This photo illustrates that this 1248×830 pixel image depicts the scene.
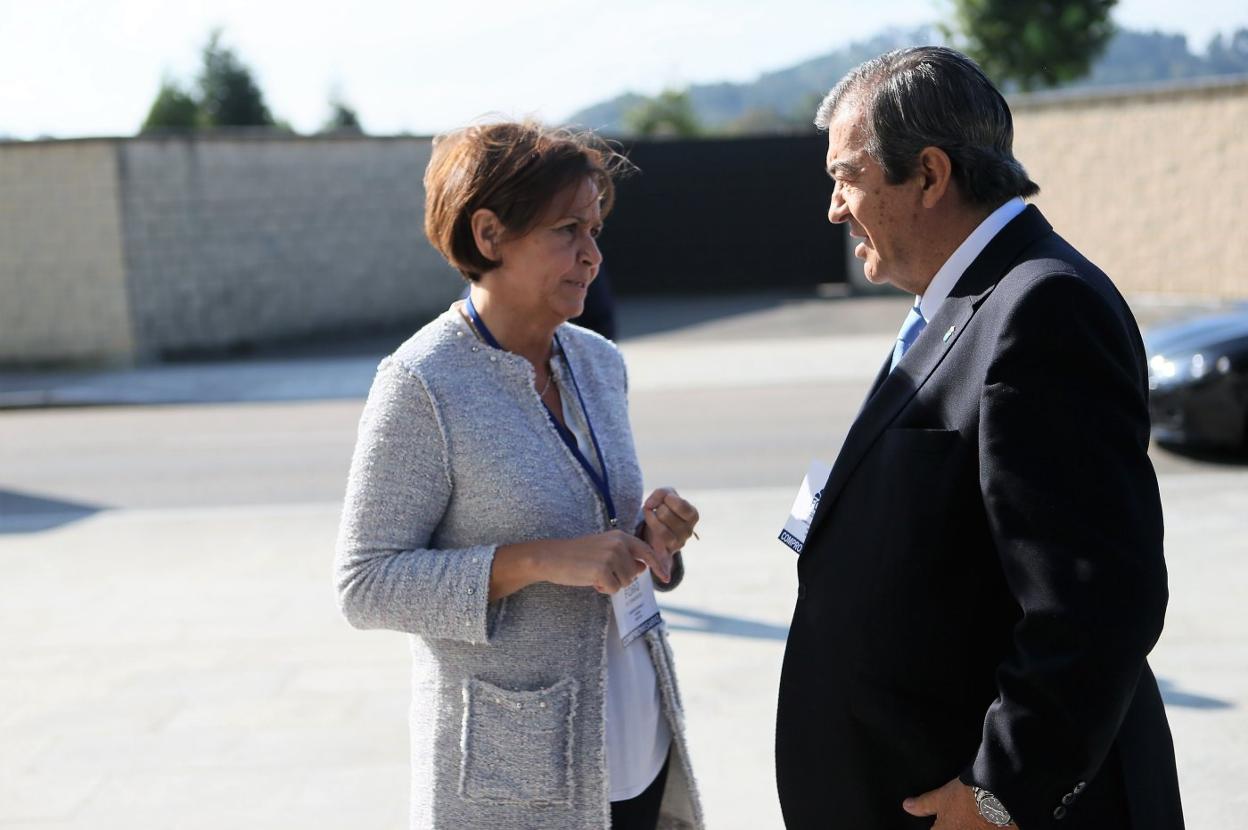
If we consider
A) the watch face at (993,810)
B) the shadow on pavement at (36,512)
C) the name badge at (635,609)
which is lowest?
the shadow on pavement at (36,512)

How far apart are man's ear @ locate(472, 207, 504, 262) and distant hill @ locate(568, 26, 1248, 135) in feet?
1.09

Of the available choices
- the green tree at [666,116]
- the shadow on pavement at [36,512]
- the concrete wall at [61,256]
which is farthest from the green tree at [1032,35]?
the shadow on pavement at [36,512]

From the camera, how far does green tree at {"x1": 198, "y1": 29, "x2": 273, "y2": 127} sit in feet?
123

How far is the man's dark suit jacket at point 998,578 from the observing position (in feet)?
5.83

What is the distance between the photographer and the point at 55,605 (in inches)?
259

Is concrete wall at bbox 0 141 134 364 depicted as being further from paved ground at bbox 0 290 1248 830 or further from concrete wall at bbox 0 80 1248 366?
paved ground at bbox 0 290 1248 830

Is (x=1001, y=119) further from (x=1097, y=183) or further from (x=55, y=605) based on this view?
(x=1097, y=183)

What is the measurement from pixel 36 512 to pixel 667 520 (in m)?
7.50

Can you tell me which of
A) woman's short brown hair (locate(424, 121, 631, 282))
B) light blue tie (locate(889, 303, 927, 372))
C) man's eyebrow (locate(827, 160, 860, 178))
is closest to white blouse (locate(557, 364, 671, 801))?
woman's short brown hair (locate(424, 121, 631, 282))

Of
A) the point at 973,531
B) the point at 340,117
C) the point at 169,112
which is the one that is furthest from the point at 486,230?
the point at 340,117

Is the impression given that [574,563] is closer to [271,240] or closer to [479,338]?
[479,338]

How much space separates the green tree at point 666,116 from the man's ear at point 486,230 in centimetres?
4315

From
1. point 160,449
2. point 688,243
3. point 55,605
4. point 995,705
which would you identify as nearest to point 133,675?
point 55,605

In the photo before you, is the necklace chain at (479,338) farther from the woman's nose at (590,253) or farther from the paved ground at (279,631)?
the paved ground at (279,631)
